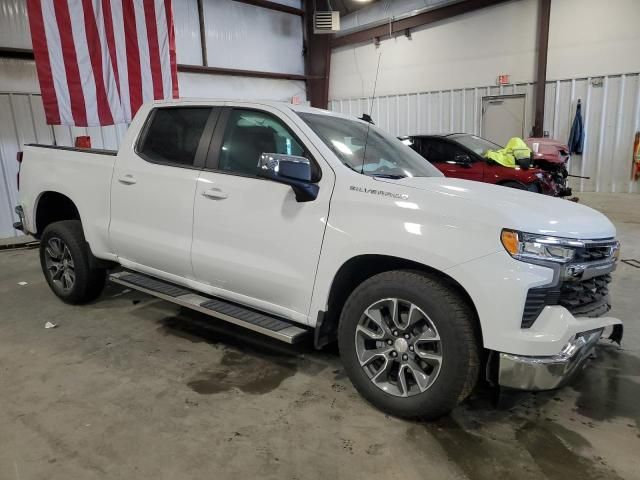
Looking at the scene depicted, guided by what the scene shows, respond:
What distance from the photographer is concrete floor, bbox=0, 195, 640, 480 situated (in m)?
2.21

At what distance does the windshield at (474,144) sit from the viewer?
29.2 ft

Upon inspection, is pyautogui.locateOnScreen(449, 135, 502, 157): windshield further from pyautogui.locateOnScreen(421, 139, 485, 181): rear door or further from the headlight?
the headlight

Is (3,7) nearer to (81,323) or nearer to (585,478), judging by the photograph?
(81,323)

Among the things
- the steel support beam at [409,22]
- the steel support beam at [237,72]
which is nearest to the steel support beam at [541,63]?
the steel support beam at [409,22]

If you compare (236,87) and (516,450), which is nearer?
(516,450)

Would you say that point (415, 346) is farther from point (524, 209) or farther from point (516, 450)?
point (524, 209)

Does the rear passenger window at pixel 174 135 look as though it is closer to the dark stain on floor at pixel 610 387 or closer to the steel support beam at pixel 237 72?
the dark stain on floor at pixel 610 387

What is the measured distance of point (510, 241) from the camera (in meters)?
2.15

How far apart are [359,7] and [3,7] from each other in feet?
31.3

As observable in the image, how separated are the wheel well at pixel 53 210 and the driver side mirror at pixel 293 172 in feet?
8.88

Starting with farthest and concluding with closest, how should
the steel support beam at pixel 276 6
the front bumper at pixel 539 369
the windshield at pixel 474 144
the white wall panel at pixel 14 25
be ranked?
the steel support beam at pixel 276 6 < the windshield at pixel 474 144 < the white wall panel at pixel 14 25 < the front bumper at pixel 539 369

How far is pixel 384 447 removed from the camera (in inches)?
92.3

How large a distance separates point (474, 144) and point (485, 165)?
0.99 meters

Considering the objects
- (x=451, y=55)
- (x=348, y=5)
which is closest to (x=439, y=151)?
(x=451, y=55)
